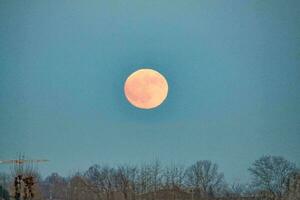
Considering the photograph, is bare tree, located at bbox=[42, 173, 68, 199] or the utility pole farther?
bare tree, located at bbox=[42, 173, 68, 199]

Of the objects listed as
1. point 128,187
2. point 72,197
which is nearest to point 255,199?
point 128,187

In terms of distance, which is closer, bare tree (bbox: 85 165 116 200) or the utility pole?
the utility pole

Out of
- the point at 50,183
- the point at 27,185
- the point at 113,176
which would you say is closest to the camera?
the point at 27,185

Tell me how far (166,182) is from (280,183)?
467cm

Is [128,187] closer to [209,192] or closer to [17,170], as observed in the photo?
[209,192]

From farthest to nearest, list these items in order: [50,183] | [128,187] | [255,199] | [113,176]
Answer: [50,183]
[113,176]
[128,187]
[255,199]

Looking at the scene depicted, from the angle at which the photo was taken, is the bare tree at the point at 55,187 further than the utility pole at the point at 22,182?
Yes

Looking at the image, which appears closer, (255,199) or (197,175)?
(255,199)

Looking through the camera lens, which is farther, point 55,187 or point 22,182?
point 55,187

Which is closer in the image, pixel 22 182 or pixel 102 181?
pixel 22 182

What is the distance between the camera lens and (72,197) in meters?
22.7

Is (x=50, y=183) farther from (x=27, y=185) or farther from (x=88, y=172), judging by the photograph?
(x=27, y=185)

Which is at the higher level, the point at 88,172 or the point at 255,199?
the point at 88,172

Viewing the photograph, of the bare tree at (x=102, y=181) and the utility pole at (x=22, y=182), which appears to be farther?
the bare tree at (x=102, y=181)
